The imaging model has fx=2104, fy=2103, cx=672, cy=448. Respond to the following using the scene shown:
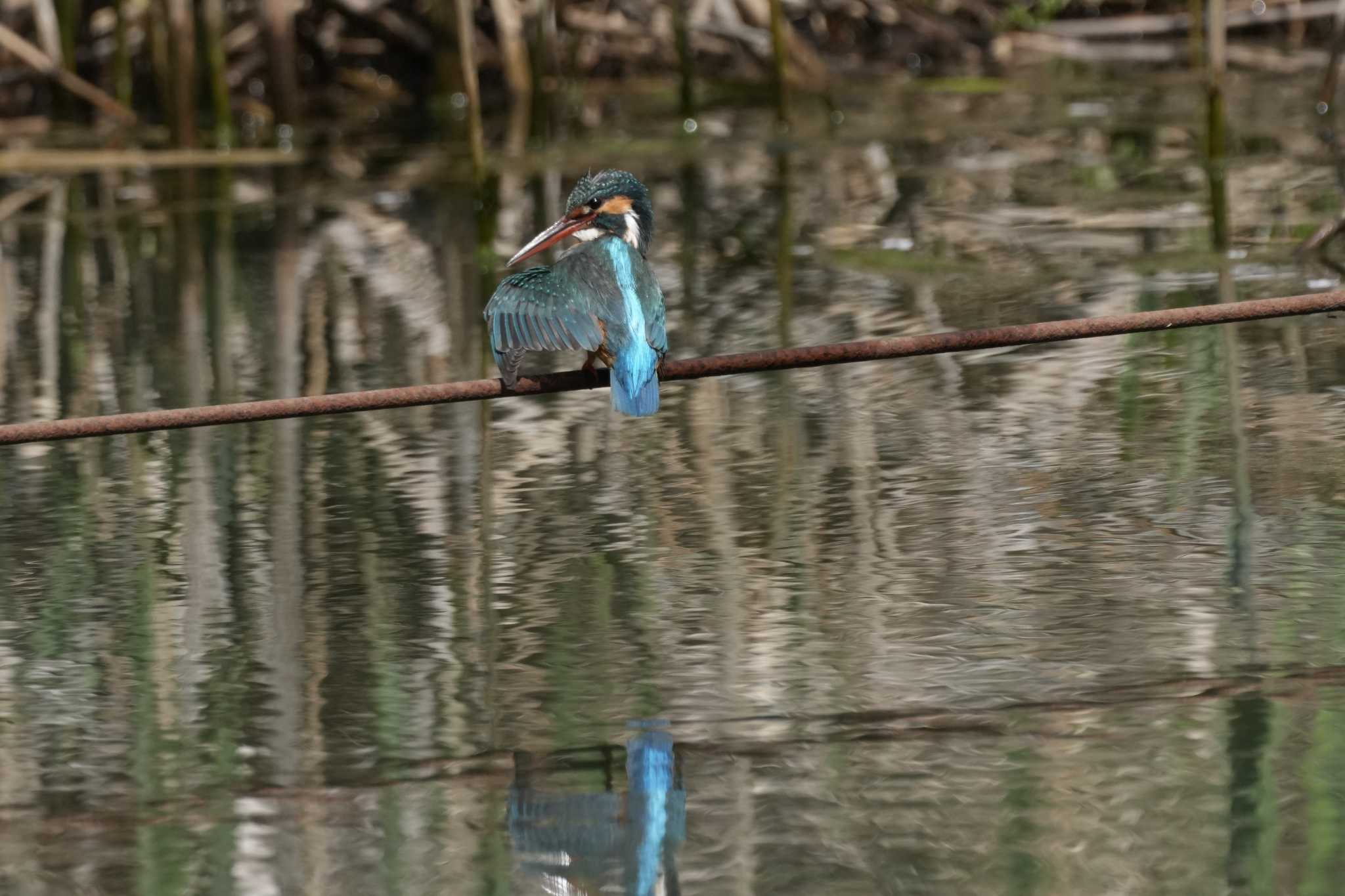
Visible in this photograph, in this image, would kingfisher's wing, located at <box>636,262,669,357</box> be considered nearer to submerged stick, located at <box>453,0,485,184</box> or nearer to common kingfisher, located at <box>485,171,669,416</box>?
common kingfisher, located at <box>485,171,669,416</box>

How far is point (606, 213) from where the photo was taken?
2.98 m

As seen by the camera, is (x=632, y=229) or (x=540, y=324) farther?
(x=632, y=229)

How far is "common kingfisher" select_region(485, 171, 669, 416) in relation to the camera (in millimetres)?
2666

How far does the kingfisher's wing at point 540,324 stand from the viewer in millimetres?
2697

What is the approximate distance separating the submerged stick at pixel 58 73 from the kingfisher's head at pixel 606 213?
612 cm

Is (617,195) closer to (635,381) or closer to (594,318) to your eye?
(594,318)

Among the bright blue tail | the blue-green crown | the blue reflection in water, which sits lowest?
the blue reflection in water

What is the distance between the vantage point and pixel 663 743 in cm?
238

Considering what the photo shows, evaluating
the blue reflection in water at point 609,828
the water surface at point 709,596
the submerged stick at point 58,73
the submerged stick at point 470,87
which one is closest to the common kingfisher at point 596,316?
the water surface at point 709,596

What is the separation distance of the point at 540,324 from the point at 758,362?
293 millimetres

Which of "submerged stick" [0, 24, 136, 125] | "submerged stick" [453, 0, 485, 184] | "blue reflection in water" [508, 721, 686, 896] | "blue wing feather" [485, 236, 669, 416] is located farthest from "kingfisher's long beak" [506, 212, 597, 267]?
"submerged stick" [0, 24, 136, 125]

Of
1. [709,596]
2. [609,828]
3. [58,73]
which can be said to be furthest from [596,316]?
[58,73]

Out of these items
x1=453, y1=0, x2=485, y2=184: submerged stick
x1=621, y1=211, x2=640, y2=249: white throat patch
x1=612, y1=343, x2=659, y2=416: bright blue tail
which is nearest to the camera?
x1=612, y1=343, x2=659, y2=416: bright blue tail

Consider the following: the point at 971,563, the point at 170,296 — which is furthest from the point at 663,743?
the point at 170,296
